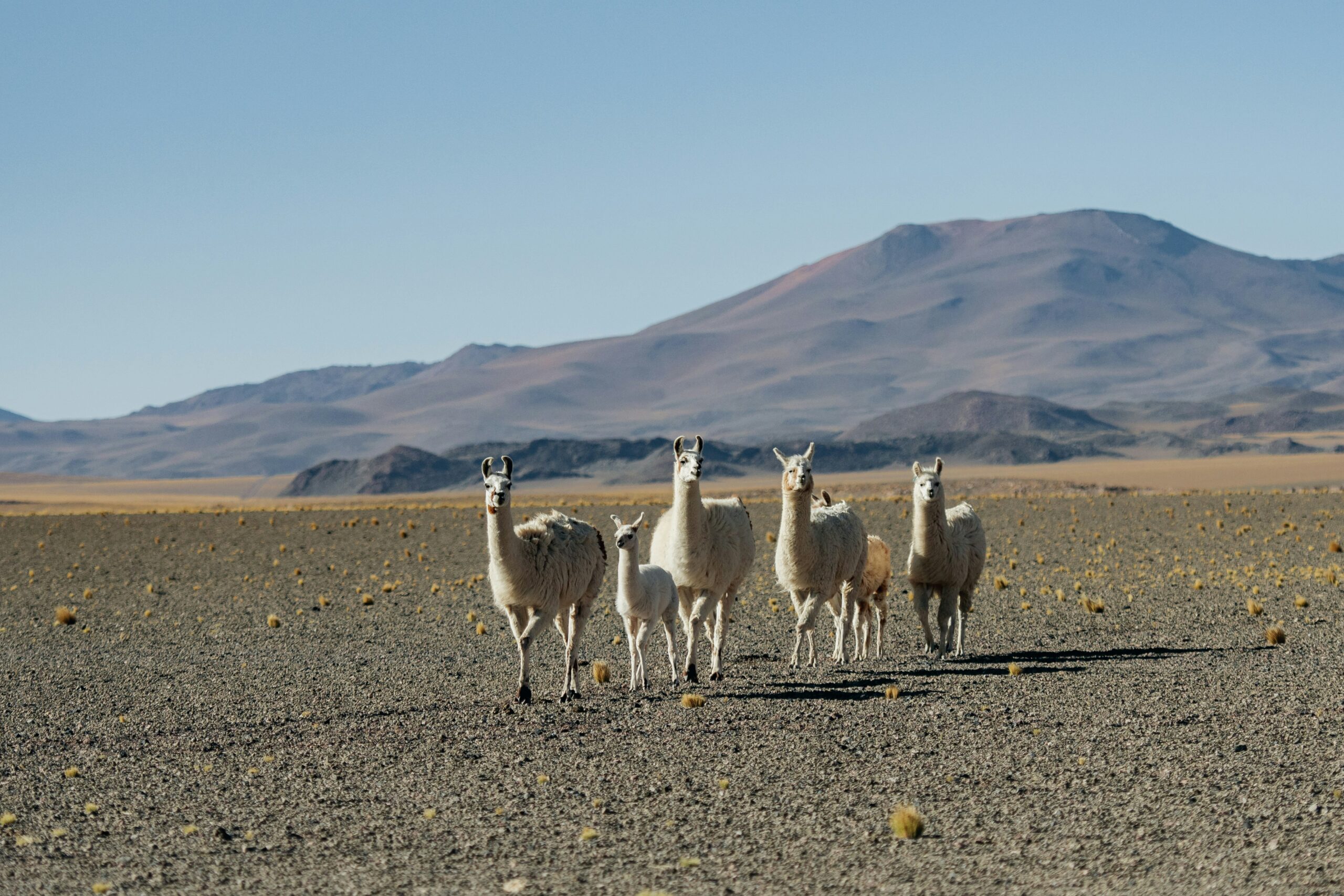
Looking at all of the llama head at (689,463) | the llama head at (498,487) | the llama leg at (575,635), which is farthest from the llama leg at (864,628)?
the llama head at (498,487)

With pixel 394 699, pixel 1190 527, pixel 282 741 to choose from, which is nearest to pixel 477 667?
pixel 394 699

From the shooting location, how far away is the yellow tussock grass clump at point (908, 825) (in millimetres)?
7973

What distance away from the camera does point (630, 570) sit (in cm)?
1238

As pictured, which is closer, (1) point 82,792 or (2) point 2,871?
(2) point 2,871

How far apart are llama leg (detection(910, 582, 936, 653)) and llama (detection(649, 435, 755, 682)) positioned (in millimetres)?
1945

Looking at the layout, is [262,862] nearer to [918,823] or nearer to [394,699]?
[918,823]

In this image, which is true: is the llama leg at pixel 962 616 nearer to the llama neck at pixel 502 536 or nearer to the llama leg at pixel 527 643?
the llama leg at pixel 527 643

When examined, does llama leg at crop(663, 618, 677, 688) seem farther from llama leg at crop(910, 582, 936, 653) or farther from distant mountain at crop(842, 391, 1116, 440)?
distant mountain at crop(842, 391, 1116, 440)

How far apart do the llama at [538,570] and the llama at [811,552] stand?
1.81 metres

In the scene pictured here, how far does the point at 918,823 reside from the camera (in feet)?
26.2

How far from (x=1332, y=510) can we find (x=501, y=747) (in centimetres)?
3045

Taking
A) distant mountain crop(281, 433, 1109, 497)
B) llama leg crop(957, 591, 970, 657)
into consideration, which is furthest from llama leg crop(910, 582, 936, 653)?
distant mountain crop(281, 433, 1109, 497)

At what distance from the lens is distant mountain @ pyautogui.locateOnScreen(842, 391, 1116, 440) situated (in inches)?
6634

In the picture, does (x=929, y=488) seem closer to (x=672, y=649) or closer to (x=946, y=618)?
(x=946, y=618)
